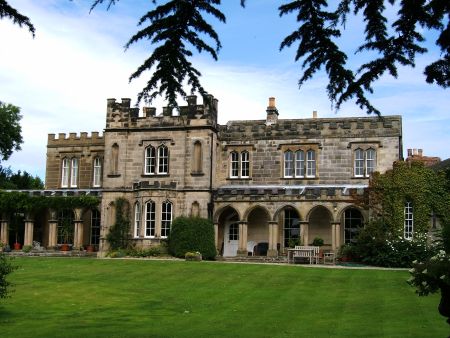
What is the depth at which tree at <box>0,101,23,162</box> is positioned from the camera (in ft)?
156

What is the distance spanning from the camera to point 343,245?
3166cm

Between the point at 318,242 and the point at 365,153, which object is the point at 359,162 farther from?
the point at 318,242

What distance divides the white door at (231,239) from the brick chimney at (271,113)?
19.7 ft

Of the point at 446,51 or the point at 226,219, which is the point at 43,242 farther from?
the point at 446,51

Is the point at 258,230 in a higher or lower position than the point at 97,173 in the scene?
lower

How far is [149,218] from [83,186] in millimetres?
8396

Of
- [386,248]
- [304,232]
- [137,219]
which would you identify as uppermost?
[137,219]

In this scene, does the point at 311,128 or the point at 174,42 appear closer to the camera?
the point at 174,42

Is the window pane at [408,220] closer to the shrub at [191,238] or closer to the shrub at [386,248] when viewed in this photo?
the shrub at [386,248]

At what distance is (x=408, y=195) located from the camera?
3128 centimetres

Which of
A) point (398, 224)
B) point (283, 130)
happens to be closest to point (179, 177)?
point (283, 130)

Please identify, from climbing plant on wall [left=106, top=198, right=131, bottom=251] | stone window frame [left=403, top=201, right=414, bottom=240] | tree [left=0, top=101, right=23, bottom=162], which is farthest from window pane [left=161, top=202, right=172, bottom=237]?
tree [left=0, top=101, right=23, bottom=162]

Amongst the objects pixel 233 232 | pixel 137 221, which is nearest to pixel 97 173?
pixel 137 221

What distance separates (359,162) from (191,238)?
9.86 metres
